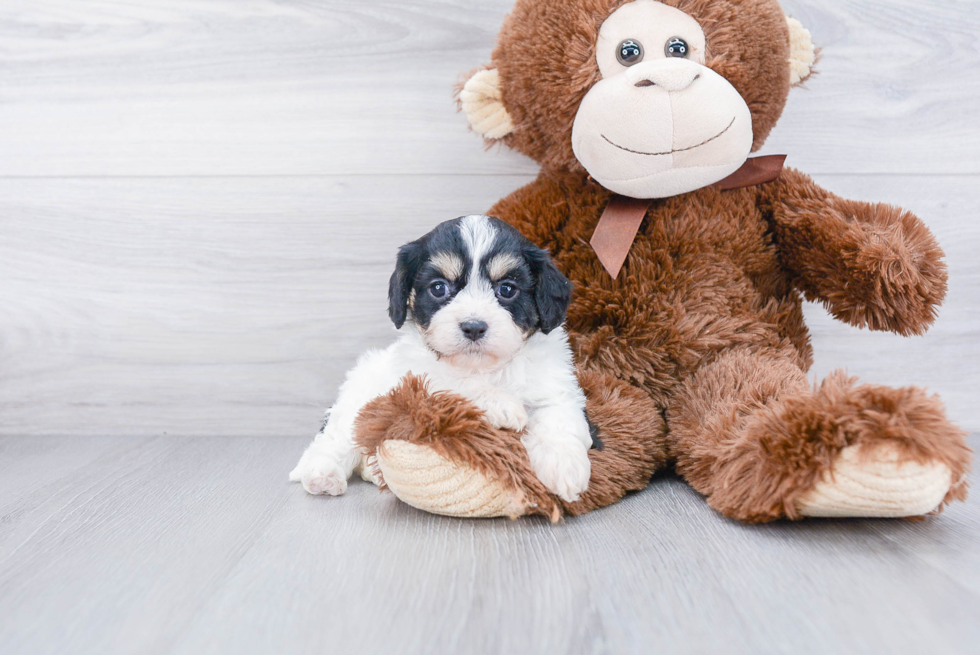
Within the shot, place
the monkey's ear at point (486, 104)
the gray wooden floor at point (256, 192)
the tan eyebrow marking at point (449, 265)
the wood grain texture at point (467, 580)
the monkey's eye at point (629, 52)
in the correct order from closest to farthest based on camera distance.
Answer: the wood grain texture at point (467, 580) < the tan eyebrow marking at point (449, 265) < the monkey's eye at point (629, 52) < the monkey's ear at point (486, 104) < the gray wooden floor at point (256, 192)

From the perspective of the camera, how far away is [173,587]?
1.01m

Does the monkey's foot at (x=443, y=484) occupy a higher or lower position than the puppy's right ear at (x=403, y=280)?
lower

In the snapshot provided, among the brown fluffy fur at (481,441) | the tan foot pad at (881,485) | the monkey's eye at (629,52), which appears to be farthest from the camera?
the monkey's eye at (629,52)

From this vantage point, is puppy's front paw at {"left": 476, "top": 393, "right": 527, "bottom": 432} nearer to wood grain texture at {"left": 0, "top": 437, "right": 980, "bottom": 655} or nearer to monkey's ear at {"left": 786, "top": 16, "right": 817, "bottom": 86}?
wood grain texture at {"left": 0, "top": 437, "right": 980, "bottom": 655}

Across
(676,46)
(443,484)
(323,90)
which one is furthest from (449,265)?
(323,90)

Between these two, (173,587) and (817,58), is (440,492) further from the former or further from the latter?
(817,58)

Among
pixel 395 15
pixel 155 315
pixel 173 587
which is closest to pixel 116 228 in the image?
pixel 155 315

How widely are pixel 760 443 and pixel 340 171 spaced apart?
1.26 m

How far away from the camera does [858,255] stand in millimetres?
1384

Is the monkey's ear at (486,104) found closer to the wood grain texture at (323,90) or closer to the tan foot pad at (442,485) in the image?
the wood grain texture at (323,90)

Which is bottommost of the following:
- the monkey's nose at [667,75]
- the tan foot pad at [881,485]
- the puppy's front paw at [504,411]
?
the puppy's front paw at [504,411]

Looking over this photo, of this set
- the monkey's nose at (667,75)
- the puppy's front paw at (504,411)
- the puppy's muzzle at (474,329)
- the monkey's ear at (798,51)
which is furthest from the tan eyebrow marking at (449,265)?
the monkey's ear at (798,51)

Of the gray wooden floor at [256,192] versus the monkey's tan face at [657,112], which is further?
the gray wooden floor at [256,192]

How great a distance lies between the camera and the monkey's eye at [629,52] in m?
1.36
